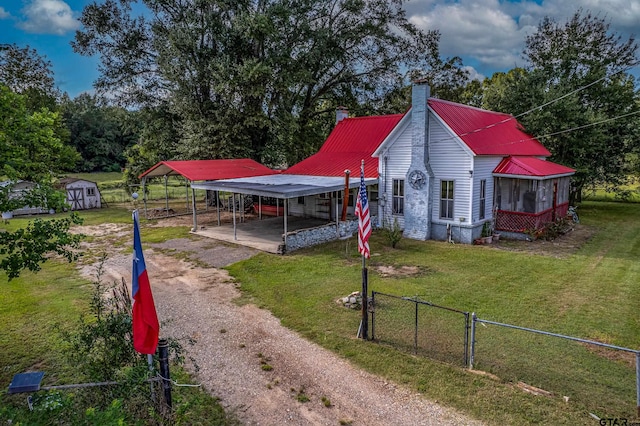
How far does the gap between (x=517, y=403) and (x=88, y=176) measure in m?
62.9

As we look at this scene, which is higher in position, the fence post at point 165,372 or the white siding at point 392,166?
the white siding at point 392,166

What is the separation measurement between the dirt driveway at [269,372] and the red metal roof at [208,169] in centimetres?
976

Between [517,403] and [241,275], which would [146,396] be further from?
[241,275]

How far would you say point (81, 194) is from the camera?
29.9 m

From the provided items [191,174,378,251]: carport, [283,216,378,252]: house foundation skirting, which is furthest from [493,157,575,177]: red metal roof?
[283,216,378,252]: house foundation skirting

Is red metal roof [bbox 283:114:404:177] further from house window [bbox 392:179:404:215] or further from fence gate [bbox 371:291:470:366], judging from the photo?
fence gate [bbox 371:291:470:366]

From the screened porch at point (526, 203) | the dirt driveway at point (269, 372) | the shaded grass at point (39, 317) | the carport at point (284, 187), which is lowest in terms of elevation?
the dirt driveway at point (269, 372)

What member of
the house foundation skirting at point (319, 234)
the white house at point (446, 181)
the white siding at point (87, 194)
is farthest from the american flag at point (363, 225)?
the white siding at point (87, 194)

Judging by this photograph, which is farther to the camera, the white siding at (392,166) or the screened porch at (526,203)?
the white siding at (392,166)

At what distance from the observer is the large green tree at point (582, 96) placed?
955 inches

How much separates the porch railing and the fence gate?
10.1 meters

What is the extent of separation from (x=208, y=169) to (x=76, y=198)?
13.6 meters

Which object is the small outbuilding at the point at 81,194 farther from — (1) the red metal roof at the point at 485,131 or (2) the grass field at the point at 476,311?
(1) the red metal roof at the point at 485,131

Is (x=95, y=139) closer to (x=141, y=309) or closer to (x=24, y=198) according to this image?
(x=24, y=198)
